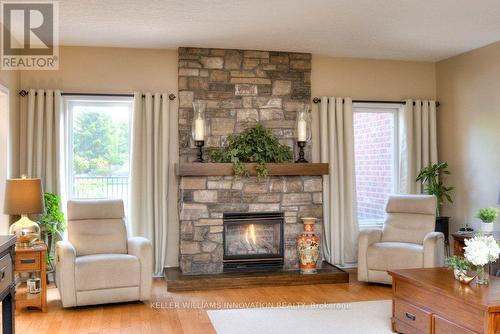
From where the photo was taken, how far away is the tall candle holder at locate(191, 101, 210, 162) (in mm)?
5809

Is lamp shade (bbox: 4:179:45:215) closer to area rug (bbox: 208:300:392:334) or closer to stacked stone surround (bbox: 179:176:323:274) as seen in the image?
stacked stone surround (bbox: 179:176:323:274)

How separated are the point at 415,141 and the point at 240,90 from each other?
243 cm

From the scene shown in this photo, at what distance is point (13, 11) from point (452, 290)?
168 inches

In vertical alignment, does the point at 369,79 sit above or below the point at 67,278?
above

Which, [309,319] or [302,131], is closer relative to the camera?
[309,319]

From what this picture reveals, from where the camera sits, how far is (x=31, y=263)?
4.61 metres

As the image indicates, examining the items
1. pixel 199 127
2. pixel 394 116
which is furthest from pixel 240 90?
pixel 394 116

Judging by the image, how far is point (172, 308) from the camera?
4719 mm

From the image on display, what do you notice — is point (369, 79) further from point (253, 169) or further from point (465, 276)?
point (465, 276)

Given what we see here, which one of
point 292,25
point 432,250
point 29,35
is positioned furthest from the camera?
point 29,35

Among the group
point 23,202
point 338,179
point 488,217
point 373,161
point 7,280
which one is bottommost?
point 7,280

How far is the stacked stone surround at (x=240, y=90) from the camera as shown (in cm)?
603

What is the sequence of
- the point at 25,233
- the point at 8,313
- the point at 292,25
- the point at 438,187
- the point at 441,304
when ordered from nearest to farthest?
1. the point at 8,313
2. the point at 441,304
3. the point at 25,233
4. the point at 292,25
5. the point at 438,187

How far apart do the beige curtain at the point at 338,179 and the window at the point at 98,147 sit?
244 centimetres
